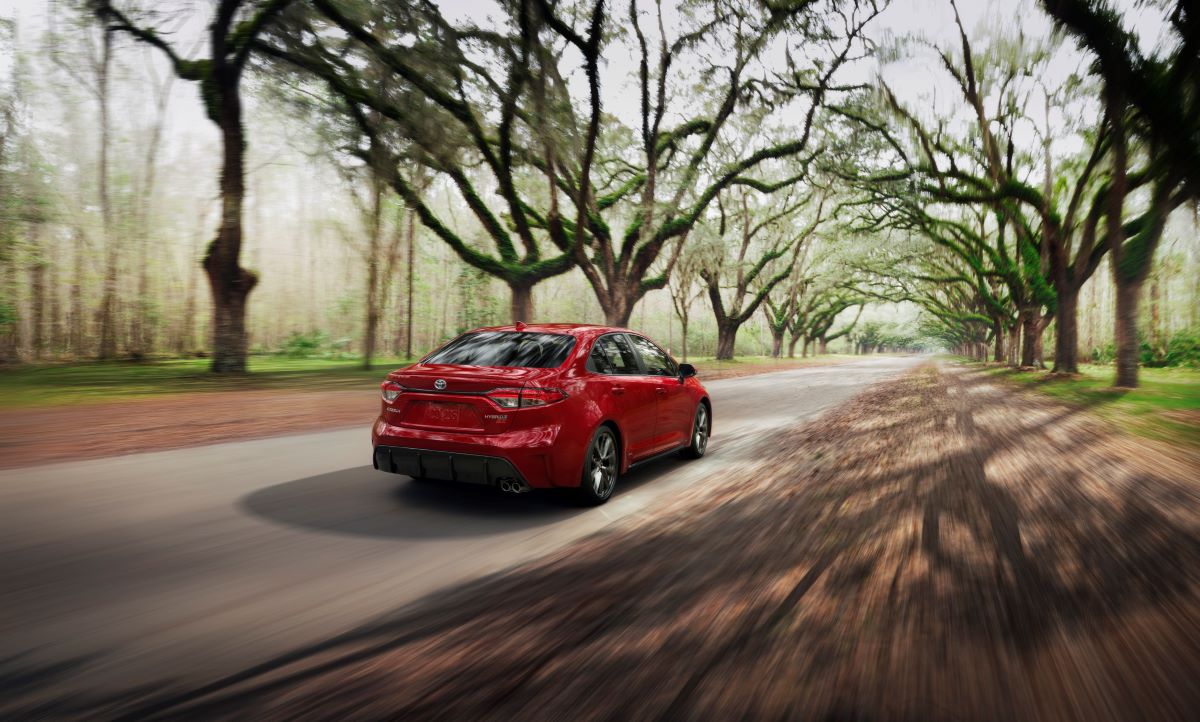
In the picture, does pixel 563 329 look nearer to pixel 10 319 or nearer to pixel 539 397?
pixel 539 397

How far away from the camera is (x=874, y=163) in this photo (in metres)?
23.4

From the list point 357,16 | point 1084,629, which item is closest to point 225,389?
point 357,16

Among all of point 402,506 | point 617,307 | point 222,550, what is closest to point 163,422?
point 402,506

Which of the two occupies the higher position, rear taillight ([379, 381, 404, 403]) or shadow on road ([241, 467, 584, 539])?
rear taillight ([379, 381, 404, 403])

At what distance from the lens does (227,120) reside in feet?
53.5

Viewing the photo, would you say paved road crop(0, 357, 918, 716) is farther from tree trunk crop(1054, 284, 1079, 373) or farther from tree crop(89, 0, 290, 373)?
tree trunk crop(1054, 284, 1079, 373)

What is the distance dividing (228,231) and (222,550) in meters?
14.7

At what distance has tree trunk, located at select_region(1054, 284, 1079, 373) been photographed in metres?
22.8

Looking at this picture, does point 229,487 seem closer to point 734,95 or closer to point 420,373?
point 420,373

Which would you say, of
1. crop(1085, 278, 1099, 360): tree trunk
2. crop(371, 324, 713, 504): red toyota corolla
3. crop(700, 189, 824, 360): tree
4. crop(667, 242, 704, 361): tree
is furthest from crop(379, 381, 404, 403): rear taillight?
crop(1085, 278, 1099, 360): tree trunk

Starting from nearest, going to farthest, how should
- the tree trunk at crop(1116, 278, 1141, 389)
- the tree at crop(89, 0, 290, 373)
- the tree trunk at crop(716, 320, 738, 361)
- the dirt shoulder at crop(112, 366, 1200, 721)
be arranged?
the dirt shoulder at crop(112, 366, 1200, 721), the tree at crop(89, 0, 290, 373), the tree trunk at crop(1116, 278, 1141, 389), the tree trunk at crop(716, 320, 738, 361)

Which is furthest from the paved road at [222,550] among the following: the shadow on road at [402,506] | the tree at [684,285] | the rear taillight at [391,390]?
the tree at [684,285]

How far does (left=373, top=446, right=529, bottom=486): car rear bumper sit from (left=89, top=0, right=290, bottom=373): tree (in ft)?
45.3

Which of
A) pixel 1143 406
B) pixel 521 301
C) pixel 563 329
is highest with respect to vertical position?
pixel 521 301
